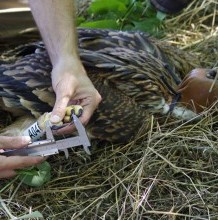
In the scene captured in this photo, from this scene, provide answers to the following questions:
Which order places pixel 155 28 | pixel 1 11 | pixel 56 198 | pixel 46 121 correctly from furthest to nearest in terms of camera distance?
1. pixel 155 28
2. pixel 1 11
3. pixel 56 198
4. pixel 46 121

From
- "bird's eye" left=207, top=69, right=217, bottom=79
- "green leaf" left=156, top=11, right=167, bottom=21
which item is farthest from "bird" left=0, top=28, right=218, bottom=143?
"green leaf" left=156, top=11, right=167, bottom=21

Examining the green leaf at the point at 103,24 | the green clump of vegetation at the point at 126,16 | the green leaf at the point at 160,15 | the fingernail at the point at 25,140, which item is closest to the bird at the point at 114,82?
the fingernail at the point at 25,140

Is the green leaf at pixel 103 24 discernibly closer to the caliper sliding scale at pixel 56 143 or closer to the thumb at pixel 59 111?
the thumb at pixel 59 111

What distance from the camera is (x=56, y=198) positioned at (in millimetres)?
2855

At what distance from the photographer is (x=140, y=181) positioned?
284 cm

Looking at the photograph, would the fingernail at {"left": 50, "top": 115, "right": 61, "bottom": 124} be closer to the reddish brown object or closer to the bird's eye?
the reddish brown object

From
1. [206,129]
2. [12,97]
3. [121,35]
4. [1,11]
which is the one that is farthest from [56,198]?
[1,11]

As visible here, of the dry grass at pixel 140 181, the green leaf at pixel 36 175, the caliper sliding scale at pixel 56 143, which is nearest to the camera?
the caliper sliding scale at pixel 56 143

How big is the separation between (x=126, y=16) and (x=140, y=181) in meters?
1.79

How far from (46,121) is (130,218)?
0.54m

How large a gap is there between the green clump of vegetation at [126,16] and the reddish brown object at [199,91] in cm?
94

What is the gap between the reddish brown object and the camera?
3.35 metres

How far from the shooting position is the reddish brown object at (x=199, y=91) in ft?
11.0

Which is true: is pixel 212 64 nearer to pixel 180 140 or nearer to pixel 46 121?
pixel 180 140
